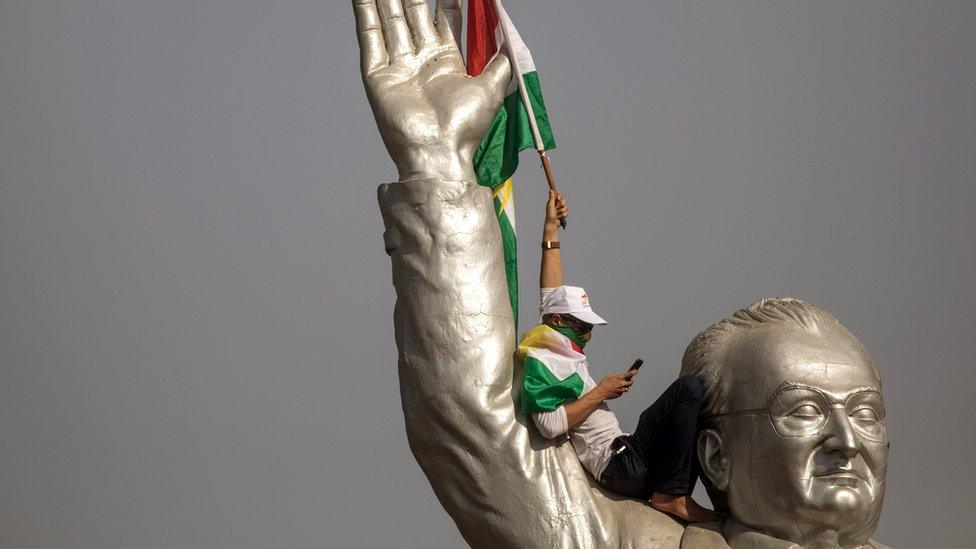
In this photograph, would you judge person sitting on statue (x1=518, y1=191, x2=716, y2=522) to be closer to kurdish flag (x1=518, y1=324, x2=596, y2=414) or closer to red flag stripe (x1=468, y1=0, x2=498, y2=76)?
kurdish flag (x1=518, y1=324, x2=596, y2=414)

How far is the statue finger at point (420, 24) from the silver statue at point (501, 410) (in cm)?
40

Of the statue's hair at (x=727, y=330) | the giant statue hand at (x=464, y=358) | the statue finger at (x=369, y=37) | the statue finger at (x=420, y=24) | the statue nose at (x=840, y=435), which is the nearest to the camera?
the statue nose at (x=840, y=435)

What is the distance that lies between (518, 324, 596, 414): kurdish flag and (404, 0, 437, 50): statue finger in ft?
4.35

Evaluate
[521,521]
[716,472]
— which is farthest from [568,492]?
[716,472]

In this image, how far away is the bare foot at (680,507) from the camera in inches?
223

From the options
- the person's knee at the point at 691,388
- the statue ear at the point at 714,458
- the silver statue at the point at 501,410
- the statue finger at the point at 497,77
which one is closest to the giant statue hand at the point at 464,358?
the silver statue at the point at 501,410

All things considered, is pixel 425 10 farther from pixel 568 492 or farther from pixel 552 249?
pixel 568 492

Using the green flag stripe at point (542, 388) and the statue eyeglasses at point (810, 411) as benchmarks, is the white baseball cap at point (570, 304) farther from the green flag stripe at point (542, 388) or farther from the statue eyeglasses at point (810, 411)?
the statue eyeglasses at point (810, 411)

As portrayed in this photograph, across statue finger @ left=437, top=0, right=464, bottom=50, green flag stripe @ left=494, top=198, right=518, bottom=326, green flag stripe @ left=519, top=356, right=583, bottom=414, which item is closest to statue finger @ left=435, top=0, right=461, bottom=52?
statue finger @ left=437, top=0, right=464, bottom=50

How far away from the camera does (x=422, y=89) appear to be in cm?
605

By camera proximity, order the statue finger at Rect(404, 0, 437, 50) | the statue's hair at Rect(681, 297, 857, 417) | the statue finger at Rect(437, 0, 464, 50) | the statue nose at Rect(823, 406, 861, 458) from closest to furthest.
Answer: the statue nose at Rect(823, 406, 861, 458) → the statue's hair at Rect(681, 297, 857, 417) → the statue finger at Rect(404, 0, 437, 50) → the statue finger at Rect(437, 0, 464, 50)

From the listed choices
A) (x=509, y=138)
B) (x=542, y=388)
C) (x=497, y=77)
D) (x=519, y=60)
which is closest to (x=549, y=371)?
(x=542, y=388)

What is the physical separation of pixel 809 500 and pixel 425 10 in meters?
2.57

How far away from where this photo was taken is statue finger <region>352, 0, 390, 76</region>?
6102 millimetres
